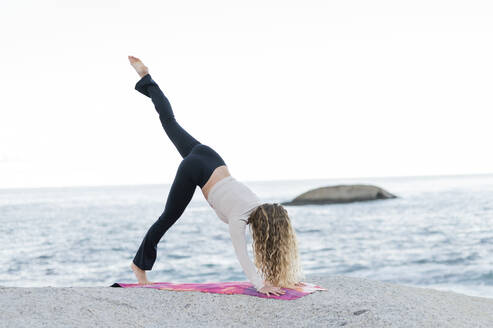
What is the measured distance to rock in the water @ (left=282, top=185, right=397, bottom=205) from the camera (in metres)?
44.4

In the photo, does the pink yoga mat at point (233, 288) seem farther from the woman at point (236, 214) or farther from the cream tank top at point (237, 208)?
the cream tank top at point (237, 208)

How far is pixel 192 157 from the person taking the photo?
14.0 feet

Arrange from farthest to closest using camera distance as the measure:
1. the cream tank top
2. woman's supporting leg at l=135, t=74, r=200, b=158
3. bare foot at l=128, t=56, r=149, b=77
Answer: bare foot at l=128, t=56, r=149, b=77, woman's supporting leg at l=135, t=74, r=200, b=158, the cream tank top

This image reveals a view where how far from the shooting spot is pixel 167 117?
454 cm

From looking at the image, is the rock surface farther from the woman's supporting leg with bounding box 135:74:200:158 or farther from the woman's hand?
the woman's supporting leg with bounding box 135:74:200:158

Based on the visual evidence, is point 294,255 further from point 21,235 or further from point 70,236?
point 21,235

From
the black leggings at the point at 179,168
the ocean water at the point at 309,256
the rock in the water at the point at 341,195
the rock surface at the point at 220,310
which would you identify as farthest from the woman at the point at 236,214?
the rock in the water at the point at 341,195

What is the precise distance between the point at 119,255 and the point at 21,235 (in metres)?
9.74

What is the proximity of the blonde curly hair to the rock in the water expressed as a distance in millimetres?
39983

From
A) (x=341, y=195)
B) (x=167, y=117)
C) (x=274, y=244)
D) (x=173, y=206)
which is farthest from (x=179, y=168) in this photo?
(x=341, y=195)

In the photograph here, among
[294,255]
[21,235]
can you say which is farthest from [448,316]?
[21,235]

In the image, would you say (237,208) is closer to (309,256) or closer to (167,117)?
(167,117)

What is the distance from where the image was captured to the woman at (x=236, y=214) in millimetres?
4074

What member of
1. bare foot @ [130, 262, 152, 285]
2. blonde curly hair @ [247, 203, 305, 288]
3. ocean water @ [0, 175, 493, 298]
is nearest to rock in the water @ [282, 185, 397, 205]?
ocean water @ [0, 175, 493, 298]
